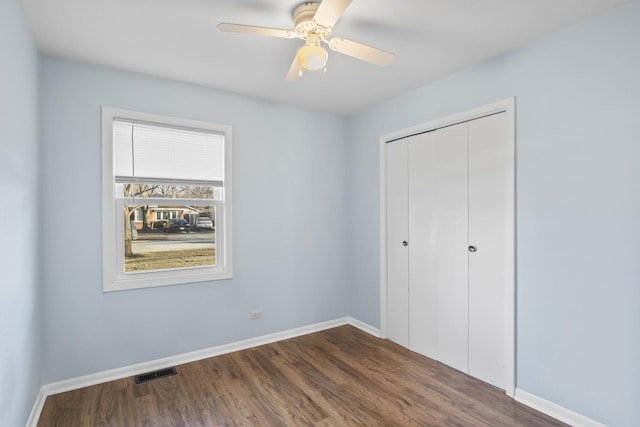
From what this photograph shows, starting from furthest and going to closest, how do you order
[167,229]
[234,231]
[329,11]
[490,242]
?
1. [234,231]
2. [167,229]
3. [490,242]
4. [329,11]

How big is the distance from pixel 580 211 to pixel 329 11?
6.40ft

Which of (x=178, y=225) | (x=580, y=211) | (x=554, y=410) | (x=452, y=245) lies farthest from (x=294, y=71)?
(x=554, y=410)

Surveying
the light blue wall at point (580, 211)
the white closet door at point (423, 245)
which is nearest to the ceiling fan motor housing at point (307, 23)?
the light blue wall at point (580, 211)

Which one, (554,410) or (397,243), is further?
(397,243)

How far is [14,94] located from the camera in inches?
68.6

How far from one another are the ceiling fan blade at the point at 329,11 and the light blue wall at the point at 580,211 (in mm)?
1582

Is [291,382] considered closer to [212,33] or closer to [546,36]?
[212,33]

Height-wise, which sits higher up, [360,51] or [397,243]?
[360,51]

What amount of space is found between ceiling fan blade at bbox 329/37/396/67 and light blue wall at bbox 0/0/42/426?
→ 1.63 m

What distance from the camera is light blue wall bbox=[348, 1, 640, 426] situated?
1881mm

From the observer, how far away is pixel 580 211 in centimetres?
206

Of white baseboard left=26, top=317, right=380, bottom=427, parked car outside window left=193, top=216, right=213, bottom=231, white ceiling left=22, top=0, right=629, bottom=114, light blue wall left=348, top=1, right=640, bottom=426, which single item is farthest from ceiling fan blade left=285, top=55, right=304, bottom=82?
white baseboard left=26, top=317, right=380, bottom=427

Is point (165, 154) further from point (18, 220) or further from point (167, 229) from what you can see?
point (18, 220)

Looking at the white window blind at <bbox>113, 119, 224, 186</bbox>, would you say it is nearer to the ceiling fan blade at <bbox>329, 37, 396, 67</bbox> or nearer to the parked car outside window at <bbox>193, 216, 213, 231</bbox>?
the parked car outside window at <bbox>193, 216, 213, 231</bbox>
